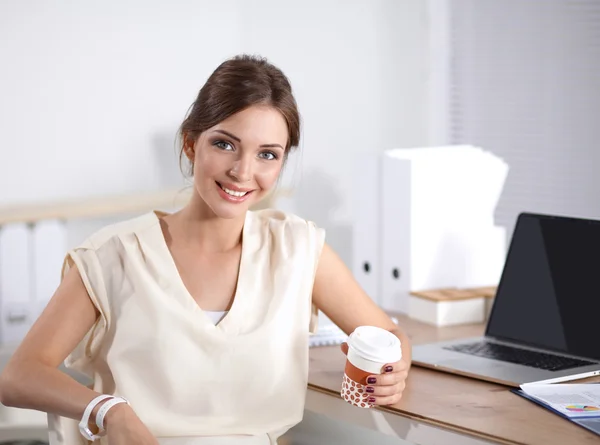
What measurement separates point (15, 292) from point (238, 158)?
1346 mm

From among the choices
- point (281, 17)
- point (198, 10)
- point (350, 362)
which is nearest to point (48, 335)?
point (350, 362)

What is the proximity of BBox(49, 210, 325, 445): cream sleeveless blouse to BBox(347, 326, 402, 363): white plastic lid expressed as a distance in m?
0.17

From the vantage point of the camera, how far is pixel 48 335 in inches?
61.4

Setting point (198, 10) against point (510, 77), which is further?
point (510, 77)

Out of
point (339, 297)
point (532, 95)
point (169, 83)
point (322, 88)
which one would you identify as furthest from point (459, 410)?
point (532, 95)

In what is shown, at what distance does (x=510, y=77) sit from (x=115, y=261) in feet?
7.45

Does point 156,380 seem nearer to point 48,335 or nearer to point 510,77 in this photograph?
point 48,335

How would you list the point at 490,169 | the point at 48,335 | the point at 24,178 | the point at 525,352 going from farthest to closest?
the point at 24,178 < the point at 490,169 < the point at 525,352 < the point at 48,335

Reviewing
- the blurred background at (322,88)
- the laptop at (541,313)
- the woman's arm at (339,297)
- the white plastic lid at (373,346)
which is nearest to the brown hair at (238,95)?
the woman's arm at (339,297)

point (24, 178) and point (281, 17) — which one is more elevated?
point (281, 17)

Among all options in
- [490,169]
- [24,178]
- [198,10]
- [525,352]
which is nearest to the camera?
[525,352]

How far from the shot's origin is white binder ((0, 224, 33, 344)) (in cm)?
273

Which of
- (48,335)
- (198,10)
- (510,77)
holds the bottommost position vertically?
(48,335)

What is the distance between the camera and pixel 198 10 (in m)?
3.09
